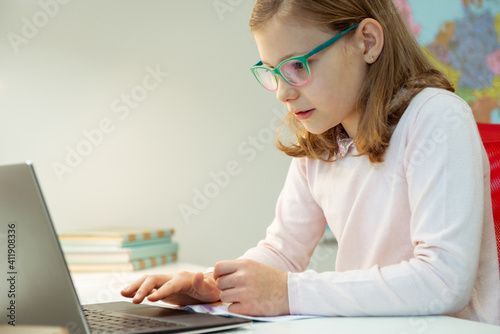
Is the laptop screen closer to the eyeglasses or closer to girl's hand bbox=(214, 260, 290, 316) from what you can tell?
girl's hand bbox=(214, 260, 290, 316)

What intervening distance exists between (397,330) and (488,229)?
15.3 inches

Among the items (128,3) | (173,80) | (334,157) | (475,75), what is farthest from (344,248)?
(128,3)

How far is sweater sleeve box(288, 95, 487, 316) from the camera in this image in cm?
81

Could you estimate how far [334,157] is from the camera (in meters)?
1.16

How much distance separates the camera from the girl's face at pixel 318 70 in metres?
1.00

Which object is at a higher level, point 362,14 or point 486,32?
point 362,14

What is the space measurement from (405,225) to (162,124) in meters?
1.10

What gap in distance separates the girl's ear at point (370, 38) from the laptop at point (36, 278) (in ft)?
1.85

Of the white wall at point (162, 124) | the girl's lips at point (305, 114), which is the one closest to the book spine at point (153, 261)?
the white wall at point (162, 124)

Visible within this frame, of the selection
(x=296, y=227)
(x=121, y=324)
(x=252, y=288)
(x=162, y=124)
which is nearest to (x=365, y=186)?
(x=296, y=227)

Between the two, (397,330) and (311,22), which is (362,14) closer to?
(311,22)

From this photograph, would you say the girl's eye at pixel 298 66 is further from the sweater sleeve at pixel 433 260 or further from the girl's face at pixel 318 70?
the sweater sleeve at pixel 433 260

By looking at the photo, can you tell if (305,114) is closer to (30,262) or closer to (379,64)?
(379,64)

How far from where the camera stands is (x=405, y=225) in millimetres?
1023
